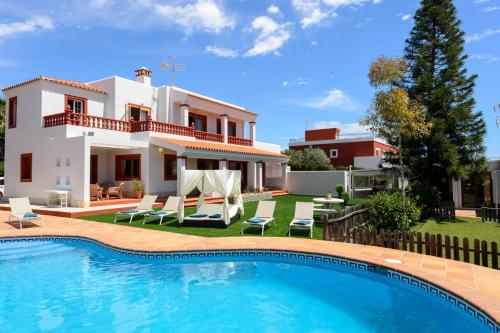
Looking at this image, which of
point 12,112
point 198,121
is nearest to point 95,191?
point 12,112

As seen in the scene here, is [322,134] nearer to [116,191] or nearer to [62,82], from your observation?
[116,191]

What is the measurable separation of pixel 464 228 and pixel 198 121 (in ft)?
65.4

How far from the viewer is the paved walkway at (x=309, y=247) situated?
6094 mm

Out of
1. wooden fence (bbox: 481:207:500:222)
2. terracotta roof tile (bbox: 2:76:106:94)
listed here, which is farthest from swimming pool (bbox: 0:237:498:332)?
terracotta roof tile (bbox: 2:76:106:94)

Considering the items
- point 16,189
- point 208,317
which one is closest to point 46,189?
point 16,189

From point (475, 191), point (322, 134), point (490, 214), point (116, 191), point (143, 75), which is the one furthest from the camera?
point (322, 134)

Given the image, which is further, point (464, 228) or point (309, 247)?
point (464, 228)

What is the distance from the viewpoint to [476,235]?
12375 mm

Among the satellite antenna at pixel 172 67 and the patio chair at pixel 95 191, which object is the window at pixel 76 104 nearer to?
the patio chair at pixel 95 191

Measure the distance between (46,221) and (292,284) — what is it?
12.1m

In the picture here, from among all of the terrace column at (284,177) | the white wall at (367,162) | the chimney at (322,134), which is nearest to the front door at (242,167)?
the terrace column at (284,177)

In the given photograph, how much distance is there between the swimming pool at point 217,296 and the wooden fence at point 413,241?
1.79 metres

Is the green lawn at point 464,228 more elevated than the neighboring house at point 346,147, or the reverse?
the neighboring house at point 346,147

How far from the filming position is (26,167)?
20.7 metres
